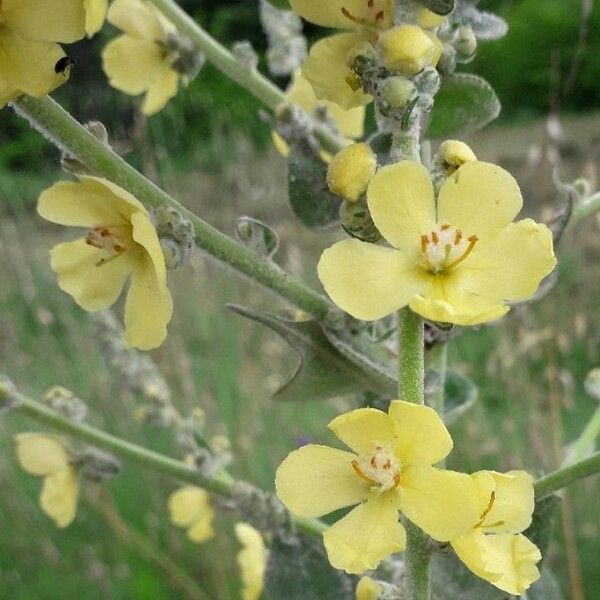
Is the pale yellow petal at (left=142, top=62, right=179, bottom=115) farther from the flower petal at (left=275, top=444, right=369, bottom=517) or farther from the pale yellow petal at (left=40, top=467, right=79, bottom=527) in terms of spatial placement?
the flower petal at (left=275, top=444, right=369, bottom=517)

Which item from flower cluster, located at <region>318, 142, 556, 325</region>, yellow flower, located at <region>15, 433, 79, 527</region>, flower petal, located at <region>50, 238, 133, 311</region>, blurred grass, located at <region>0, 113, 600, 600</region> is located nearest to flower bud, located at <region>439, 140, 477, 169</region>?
flower cluster, located at <region>318, 142, 556, 325</region>

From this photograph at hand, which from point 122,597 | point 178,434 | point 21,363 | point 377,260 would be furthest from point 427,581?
point 21,363

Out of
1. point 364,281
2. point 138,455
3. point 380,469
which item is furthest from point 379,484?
point 138,455

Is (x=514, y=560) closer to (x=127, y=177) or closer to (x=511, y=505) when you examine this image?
(x=511, y=505)

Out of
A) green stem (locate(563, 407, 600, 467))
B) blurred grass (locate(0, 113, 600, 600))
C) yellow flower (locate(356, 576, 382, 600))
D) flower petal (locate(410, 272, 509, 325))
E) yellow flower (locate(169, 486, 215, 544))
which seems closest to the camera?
flower petal (locate(410, 272, 509, 325))

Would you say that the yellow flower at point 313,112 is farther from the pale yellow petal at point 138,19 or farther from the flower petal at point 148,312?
the flower petal at point 148,312
